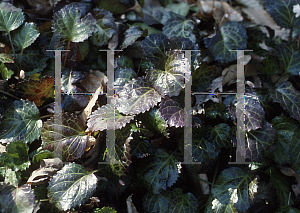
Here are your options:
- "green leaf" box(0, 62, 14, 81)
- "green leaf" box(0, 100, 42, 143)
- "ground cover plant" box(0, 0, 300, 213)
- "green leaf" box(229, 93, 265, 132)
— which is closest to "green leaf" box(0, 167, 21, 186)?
"ground cover plant" box(0, 0, 300, 213)

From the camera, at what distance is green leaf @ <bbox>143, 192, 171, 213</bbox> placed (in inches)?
47.4

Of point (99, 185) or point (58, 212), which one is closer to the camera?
point (58, 212)

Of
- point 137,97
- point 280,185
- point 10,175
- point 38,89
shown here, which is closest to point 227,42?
point 137,97

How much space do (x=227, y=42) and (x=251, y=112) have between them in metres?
0.47

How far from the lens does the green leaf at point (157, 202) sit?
1203 mm

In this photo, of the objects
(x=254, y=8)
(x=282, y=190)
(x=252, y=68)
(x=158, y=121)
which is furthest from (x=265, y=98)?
(x=254, y=8)

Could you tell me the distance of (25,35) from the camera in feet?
4.61

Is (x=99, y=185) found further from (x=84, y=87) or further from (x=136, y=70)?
(x=136, y=70)

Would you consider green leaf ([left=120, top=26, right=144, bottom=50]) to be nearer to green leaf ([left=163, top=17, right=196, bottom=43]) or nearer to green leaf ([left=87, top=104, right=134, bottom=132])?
green leaf ([left=163, top=17, right=196, bottom=43])

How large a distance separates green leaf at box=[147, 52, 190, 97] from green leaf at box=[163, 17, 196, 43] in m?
0.34

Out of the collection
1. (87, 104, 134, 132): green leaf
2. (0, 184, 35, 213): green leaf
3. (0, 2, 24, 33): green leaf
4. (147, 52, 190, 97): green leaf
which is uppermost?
(0, 2, 24, 33): green leaf

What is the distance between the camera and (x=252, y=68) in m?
1.55

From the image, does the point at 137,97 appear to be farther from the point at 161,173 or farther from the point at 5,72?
the point at 5,72

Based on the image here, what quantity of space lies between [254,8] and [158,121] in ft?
4.18
